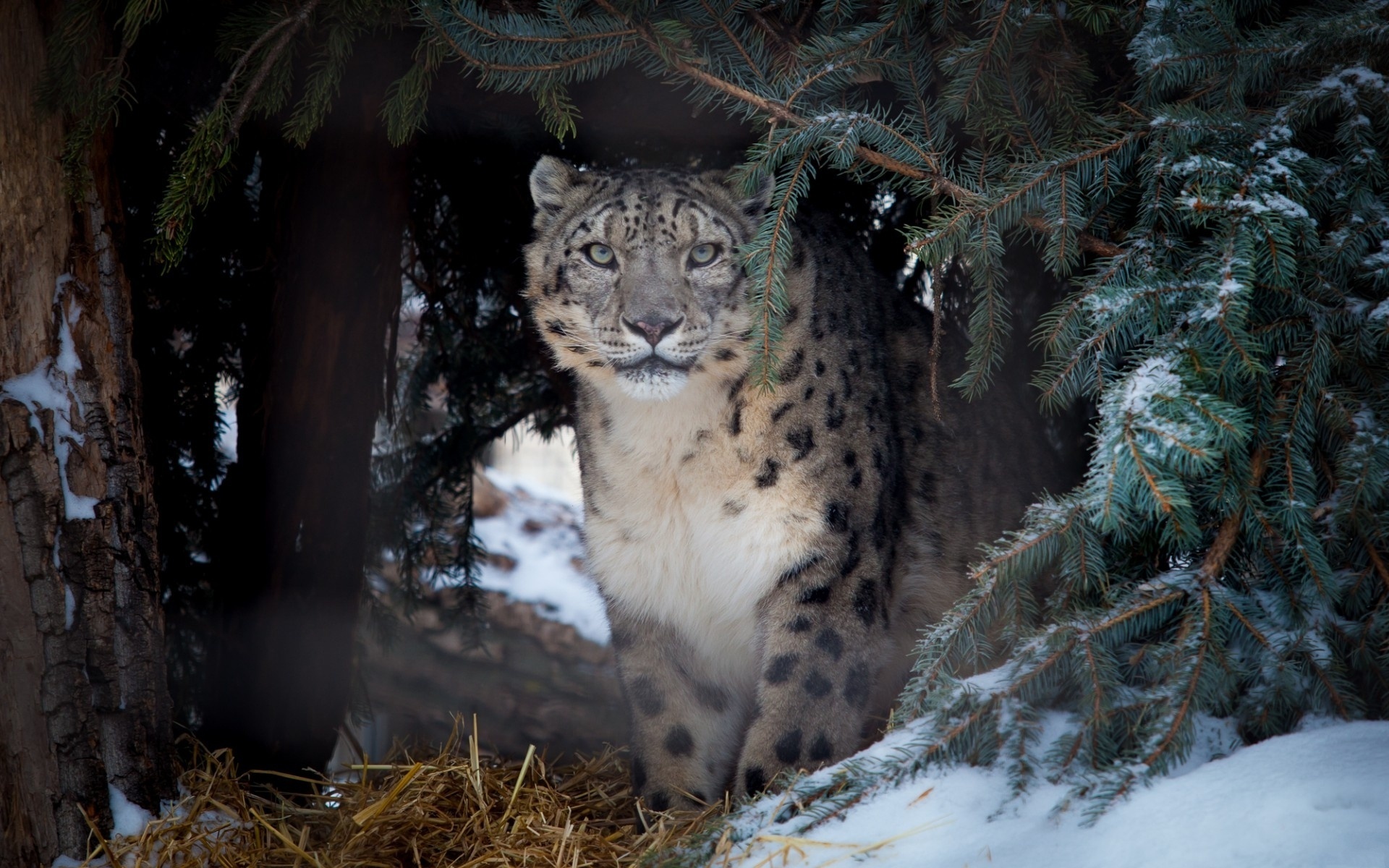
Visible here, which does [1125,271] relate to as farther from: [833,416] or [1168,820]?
[1168,820]

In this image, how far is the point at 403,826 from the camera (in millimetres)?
3324

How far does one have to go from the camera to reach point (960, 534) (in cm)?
399

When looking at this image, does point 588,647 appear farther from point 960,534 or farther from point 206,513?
point 960,534

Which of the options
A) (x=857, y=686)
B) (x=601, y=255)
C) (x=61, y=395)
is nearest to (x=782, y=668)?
(x=857, y=686)

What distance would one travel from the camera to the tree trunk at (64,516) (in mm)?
3045

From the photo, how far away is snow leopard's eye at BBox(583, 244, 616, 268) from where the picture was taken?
11.5 ft

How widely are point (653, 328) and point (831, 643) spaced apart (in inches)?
42.0

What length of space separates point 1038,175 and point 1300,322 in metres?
0.68

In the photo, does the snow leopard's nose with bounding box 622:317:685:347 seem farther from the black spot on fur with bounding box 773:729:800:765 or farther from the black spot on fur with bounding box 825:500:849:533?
the black spot on fur with bounding box 773:729:800:765

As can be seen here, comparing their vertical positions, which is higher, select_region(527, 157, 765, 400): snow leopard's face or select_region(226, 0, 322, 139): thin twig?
select_region(226, 0, 322, 139): thin twig

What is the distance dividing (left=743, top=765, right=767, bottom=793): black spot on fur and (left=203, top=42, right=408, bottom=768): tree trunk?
2107 mm

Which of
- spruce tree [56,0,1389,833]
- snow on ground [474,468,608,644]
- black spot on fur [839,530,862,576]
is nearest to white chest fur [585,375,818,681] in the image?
black spot on fur [839,530,862,576]

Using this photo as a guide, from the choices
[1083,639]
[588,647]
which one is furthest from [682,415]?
[588,647]

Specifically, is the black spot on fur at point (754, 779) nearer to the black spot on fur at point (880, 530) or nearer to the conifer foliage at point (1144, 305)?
the conifer foliage at point (1144, 305)
